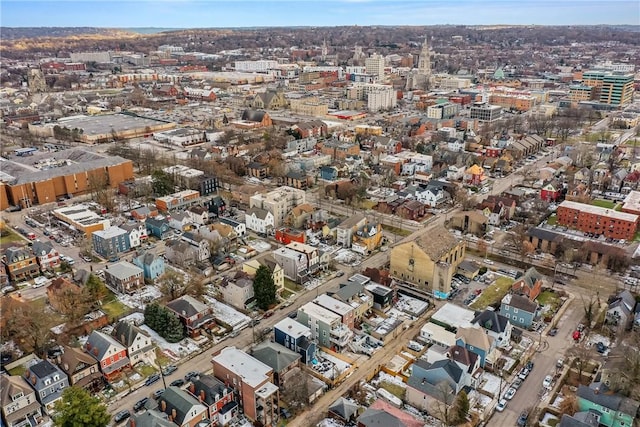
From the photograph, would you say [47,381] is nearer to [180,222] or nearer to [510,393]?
[180,222]

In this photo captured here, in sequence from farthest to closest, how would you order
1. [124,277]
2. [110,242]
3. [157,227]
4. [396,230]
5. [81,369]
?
[396,230]
[157,227]
[110,242]
[124,277]
[81,369]

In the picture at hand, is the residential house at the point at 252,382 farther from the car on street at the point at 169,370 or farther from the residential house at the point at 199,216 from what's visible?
the residential house at the point at 199,216

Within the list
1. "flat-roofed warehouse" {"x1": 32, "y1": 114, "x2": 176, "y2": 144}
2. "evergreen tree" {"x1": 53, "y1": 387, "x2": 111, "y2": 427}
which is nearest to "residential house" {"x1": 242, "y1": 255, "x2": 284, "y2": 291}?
"evergreen tree" {"x1": 53, "y1": 387, "x2": 111, "y2": 427}

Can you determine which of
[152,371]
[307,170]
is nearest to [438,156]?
[307,170]

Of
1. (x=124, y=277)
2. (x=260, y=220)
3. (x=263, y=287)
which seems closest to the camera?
(x=263, y=287)

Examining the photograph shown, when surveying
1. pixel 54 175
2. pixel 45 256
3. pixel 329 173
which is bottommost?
pixel 45 256

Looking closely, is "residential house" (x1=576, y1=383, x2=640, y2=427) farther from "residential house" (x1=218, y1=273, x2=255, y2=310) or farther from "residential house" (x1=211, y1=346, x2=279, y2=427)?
"residential house" (x1=218, y1=273, x2=255, y2=310)

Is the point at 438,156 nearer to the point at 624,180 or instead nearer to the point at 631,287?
the point at 624,180

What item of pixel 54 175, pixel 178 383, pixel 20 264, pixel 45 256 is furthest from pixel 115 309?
pixel 54 175
